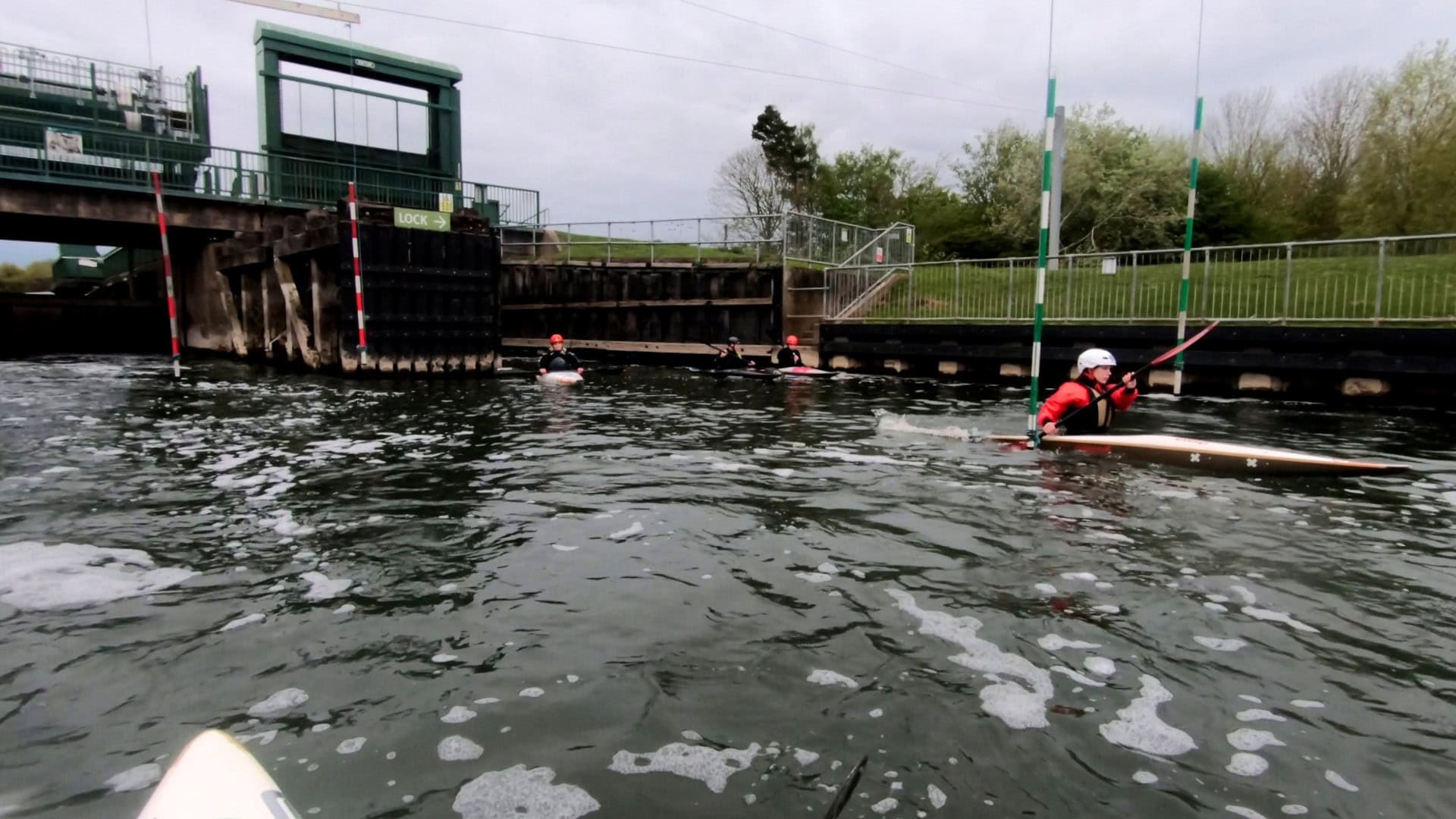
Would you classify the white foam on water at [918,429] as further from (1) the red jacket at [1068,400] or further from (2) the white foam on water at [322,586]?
(2) the white foam on water at [322,586]

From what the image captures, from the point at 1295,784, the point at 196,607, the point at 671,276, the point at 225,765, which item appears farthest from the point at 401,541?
the point at 671,276

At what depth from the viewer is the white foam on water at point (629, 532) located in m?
5.49

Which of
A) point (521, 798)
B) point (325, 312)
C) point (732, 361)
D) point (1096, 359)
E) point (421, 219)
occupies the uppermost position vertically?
point (421, 219)

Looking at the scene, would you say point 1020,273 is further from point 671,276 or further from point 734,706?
point 734,706

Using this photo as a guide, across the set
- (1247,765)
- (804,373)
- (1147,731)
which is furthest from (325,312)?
(1247,765)

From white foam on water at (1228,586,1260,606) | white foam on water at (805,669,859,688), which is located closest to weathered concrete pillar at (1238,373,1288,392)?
white foam on water at (1228,586,1260,606)

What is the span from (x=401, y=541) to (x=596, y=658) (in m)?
2.27

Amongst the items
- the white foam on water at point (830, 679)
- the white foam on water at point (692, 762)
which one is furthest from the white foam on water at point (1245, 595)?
the white foam on water at point (692, 762)

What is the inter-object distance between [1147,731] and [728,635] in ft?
5.68

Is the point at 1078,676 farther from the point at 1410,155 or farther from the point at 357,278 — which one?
the point at 1410,155

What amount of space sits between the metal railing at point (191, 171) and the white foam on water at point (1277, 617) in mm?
19928

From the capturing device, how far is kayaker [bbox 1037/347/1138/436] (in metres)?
8.95

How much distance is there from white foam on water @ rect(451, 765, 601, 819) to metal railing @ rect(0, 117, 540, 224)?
65.5 ft

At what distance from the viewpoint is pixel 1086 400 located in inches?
358
